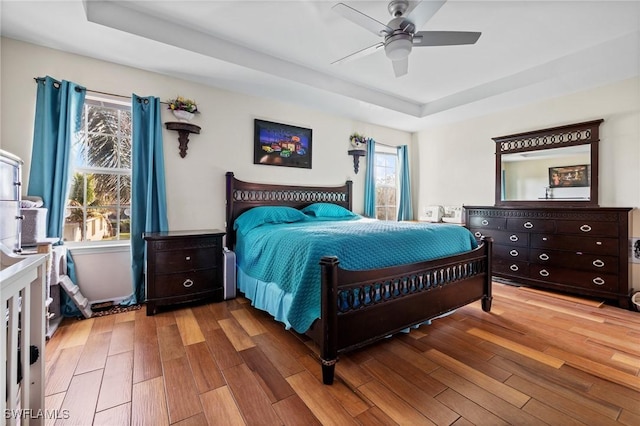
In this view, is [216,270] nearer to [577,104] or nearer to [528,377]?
[528,377]

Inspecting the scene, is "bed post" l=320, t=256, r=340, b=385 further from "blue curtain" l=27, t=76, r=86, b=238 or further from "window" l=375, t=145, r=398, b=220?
"window" l=375, t=145, r=398, b=220

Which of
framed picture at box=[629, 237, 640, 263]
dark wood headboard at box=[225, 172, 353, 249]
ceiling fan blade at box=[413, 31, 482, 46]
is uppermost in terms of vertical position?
ceiling fan blade at box=[413, 31, 482, 46]

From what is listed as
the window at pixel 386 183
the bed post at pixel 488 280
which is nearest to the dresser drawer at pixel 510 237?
the bed post at pixel 488 280

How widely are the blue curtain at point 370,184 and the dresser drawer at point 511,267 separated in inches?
78.1

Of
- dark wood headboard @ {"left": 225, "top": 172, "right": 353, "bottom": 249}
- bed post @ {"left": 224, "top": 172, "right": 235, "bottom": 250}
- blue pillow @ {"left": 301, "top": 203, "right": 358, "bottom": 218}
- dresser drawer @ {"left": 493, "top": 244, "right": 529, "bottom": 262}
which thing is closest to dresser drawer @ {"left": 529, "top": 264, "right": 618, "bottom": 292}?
dresser drawer @ {"left": 493, "top": 244, "right": 529, "bottom": 262}

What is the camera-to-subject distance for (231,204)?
354 centimetres

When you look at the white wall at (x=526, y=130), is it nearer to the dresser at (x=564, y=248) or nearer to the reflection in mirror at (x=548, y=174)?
the reflection in mirror at (x=548, y=174)

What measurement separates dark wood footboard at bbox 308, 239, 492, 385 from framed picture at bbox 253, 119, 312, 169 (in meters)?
2.57

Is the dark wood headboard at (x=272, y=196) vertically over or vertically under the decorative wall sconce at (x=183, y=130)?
under

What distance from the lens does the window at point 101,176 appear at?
2.91 meters

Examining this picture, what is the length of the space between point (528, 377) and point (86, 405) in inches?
102

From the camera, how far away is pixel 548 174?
3.81m

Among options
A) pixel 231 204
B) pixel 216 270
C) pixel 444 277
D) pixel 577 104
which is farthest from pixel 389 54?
pixel 577 104

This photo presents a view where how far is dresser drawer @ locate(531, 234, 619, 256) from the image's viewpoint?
306 centimetres
